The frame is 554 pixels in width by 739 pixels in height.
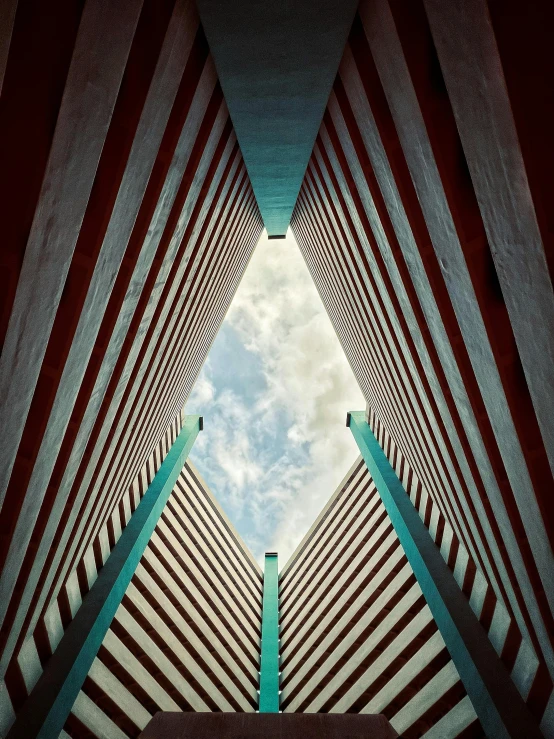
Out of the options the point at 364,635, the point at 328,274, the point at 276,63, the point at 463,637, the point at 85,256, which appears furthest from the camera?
the point at 328,274

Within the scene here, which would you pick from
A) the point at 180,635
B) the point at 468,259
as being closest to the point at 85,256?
the point at 468,259

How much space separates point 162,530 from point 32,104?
30.5 feet

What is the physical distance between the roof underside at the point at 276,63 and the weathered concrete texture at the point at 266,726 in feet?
18.2

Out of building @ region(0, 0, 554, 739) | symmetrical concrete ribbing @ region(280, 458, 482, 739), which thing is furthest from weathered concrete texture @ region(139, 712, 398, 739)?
symmetrical concrete ribbing @ region(280, 458, 482, 739)

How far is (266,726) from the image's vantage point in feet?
9.82

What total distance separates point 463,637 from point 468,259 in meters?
4.97

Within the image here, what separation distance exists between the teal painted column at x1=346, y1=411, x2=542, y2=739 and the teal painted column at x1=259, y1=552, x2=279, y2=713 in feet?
16.4

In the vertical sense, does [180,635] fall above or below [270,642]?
above

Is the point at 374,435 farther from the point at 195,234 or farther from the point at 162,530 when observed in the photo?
the point at 195,234

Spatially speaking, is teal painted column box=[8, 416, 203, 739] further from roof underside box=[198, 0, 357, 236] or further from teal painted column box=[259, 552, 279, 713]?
roof underside box=[198, 0, 357, 236]

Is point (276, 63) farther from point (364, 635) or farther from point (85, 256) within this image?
point (364, 635)

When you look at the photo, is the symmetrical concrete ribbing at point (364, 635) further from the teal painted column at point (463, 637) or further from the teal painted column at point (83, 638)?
the teal painted column at point (83, 638)

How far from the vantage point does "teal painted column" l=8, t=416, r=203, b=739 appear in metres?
4.80

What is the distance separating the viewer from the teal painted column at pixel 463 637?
15.3 feet
